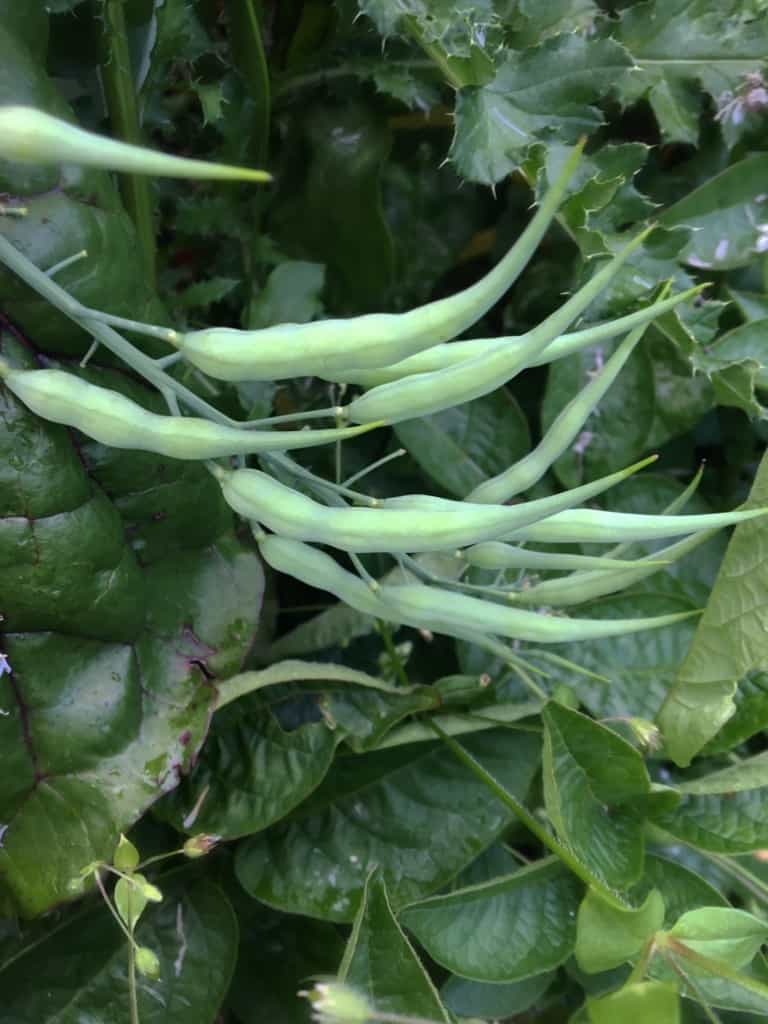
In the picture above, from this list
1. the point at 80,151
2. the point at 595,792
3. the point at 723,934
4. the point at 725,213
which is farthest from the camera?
the point at 725,213

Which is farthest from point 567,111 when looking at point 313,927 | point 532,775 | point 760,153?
point 313,927

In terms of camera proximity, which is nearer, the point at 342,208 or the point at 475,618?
the point at 475,618

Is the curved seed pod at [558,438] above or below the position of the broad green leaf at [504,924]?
above

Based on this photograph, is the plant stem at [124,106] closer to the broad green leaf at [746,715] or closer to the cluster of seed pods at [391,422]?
the cluster of seed pods at [391,422]

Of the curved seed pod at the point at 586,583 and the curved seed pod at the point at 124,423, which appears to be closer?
the curved seed pod at the point at 124,423

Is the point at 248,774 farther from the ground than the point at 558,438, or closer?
closer

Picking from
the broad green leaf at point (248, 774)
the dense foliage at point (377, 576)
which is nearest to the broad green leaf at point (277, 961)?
the dense foliage at point (377, 576)

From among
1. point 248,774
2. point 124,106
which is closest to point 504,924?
point 248,774

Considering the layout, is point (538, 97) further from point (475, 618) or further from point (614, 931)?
point (614, 931)
